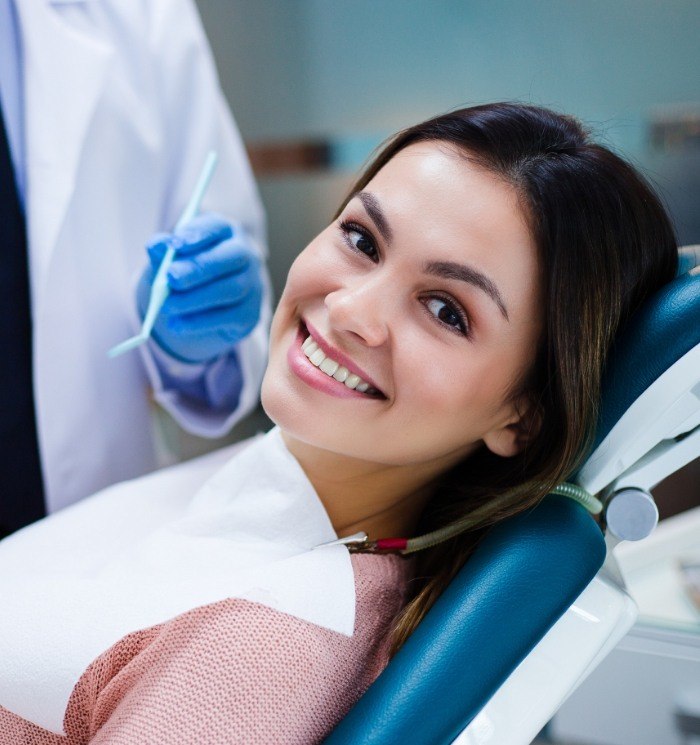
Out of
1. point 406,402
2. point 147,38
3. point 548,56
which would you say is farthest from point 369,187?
point 548,56

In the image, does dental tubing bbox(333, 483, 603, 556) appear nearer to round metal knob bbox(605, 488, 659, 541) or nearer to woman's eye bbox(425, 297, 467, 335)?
round metal knob bbox(605, 488, 659, 541)

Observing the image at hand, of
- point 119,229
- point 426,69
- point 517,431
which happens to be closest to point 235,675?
point 517,431

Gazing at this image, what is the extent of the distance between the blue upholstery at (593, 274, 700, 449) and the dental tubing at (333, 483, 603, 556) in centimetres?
7

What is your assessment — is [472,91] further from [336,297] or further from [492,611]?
[492,611]

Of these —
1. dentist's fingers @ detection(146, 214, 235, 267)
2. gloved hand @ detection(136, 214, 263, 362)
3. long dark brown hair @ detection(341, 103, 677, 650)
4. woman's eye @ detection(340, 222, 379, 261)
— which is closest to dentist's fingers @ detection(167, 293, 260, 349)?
gloved hand @ detection(136, 214, 263, 362)

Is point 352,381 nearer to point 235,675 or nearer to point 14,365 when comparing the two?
point 235,675

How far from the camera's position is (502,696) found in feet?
2.60

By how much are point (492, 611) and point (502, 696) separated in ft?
0.28

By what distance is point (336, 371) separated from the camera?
917 millimetres

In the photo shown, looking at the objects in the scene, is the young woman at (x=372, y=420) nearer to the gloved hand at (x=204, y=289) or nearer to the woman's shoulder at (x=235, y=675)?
the woman's shoulder at (x=235, y=675)

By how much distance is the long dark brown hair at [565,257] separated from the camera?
873 millimetres

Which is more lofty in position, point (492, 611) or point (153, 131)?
point (153, 131)

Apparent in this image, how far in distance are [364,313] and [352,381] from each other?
0.10 metres

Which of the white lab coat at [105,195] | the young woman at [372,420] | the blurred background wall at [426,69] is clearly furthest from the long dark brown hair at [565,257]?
the white lab coat at [105,195]
